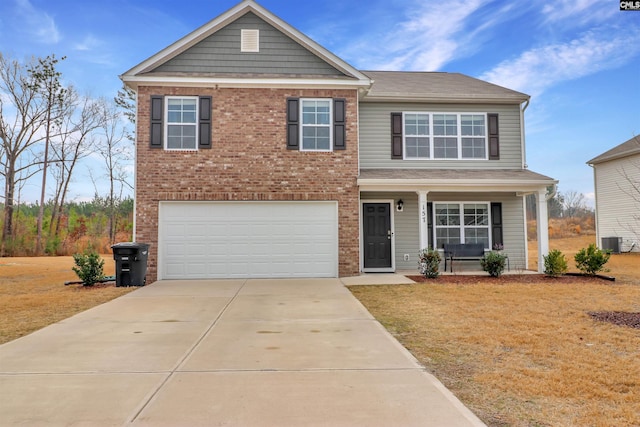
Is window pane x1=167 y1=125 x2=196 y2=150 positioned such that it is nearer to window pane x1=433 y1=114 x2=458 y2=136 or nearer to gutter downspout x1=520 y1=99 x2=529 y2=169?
window pane x1=433 y1=114 x2=458 y2=136

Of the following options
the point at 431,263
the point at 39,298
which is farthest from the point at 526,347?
the point at 39,298

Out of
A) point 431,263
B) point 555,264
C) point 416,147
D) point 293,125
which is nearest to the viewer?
point 431,263

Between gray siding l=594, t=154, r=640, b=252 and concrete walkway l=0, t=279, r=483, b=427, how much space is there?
1929 centimetres

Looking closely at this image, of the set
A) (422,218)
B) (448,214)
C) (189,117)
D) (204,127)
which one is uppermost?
(189,117)

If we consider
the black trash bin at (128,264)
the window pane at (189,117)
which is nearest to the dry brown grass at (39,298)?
the black trash bin at (128,264)

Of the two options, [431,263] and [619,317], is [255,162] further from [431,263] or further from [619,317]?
[619,317]

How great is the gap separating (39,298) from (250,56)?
826 centimetres

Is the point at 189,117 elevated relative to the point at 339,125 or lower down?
elevated

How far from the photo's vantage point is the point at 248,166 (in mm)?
12062

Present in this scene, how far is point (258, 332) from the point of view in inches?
235

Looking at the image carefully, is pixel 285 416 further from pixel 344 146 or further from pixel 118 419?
pixel 344 146

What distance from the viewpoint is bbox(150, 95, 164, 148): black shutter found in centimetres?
1187

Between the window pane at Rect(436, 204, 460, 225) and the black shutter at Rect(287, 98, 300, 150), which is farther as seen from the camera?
the window pane at Rect(436, 204, 460, 225)

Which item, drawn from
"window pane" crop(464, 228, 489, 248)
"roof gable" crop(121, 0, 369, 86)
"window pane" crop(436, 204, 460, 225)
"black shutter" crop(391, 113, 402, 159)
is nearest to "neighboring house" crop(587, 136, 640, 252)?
"window pane" crop(464, 228, 489, 248)
